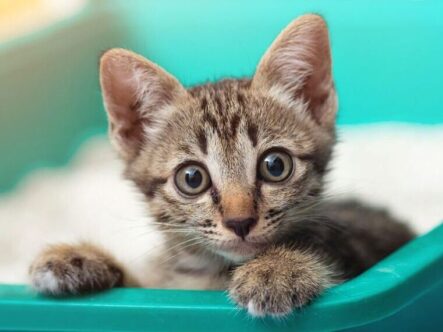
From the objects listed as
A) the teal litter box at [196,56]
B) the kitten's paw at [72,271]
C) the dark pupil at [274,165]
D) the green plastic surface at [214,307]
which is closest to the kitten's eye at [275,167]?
the dark pupil at [274,165]

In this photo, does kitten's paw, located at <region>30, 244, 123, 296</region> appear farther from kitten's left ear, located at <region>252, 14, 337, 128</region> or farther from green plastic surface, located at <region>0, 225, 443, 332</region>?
kitten's left ear, located at <region>252, 14, 337, 128</region>

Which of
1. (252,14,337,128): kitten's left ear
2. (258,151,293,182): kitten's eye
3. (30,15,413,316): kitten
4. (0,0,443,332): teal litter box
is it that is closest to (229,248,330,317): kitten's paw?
(30,15,413,316): kitten

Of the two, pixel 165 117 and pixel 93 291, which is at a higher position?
pixel 165 117

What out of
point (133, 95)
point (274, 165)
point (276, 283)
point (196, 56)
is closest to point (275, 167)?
point (274, 165)

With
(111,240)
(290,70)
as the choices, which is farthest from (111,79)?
(111,240)

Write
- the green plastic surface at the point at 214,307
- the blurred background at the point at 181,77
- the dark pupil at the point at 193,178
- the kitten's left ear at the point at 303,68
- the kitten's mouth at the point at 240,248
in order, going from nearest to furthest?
the green plastic surface at the point at 214,307 → the kitten's mouth at the point at 240,248 → the dark pupil at the point at 193,178 → the kitten's left ear at the point at 303,68 → the blurred background at the point at 181,77

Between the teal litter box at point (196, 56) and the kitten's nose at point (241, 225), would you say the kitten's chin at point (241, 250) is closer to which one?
the kitten's nose at point (241, 225)

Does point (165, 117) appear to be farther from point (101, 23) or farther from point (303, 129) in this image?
point (101, 23)

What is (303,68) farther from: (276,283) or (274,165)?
(276,283)

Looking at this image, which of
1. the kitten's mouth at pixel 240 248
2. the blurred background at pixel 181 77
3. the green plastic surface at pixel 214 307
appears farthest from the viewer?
the blurred background at pixel 181 77
